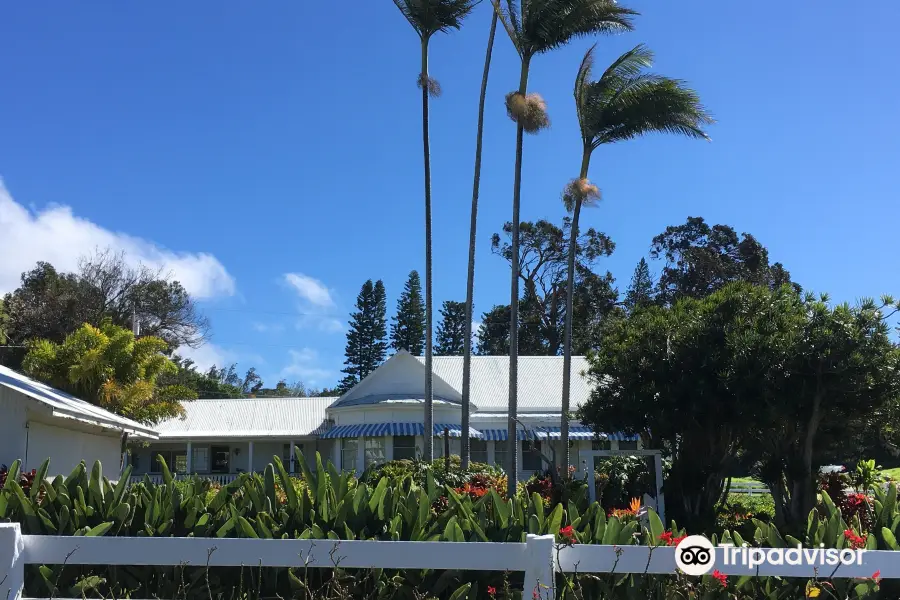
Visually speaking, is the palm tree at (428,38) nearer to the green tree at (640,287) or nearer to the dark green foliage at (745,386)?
the dark green foliage at (745,386)

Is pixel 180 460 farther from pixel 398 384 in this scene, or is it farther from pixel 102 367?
pixel 102 367

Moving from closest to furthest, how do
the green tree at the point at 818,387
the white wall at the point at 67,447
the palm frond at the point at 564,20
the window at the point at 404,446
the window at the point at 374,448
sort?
1. the green tree at the point at 818,387
2. the white wall at the point at 67,447
3. the palm frond at the point at 564,20
4. the window at the point at 404,446
5. the window at the point at 374,448

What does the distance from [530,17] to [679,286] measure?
1437 inches

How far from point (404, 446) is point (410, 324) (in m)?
37.9

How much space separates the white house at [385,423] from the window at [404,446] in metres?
0.04

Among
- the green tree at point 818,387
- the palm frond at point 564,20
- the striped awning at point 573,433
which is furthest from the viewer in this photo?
the striped awning at point 573,433

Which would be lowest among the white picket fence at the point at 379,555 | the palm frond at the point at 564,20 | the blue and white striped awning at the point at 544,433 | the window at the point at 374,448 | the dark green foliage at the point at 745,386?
the window at the point at 374,448

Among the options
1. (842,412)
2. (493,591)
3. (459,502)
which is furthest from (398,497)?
(842,412)

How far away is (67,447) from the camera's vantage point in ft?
52.2

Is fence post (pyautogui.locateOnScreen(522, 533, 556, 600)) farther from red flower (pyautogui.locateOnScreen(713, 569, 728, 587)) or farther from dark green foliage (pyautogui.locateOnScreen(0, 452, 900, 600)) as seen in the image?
red flower (pyautogui.locateOnScreen(713, 569, 728, 587))

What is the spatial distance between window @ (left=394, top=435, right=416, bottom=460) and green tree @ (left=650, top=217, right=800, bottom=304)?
89.4 feet

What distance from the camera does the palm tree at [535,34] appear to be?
20.9 m

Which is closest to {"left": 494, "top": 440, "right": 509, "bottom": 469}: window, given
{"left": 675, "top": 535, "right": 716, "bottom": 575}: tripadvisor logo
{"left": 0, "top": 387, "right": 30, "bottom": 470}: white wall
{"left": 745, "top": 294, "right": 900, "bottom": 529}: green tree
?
{"left": 745, "top": 294, "right": 900, "bottom": 529}: green tree

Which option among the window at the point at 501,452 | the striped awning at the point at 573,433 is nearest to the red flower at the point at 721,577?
the striped awning at the point at 573,433
